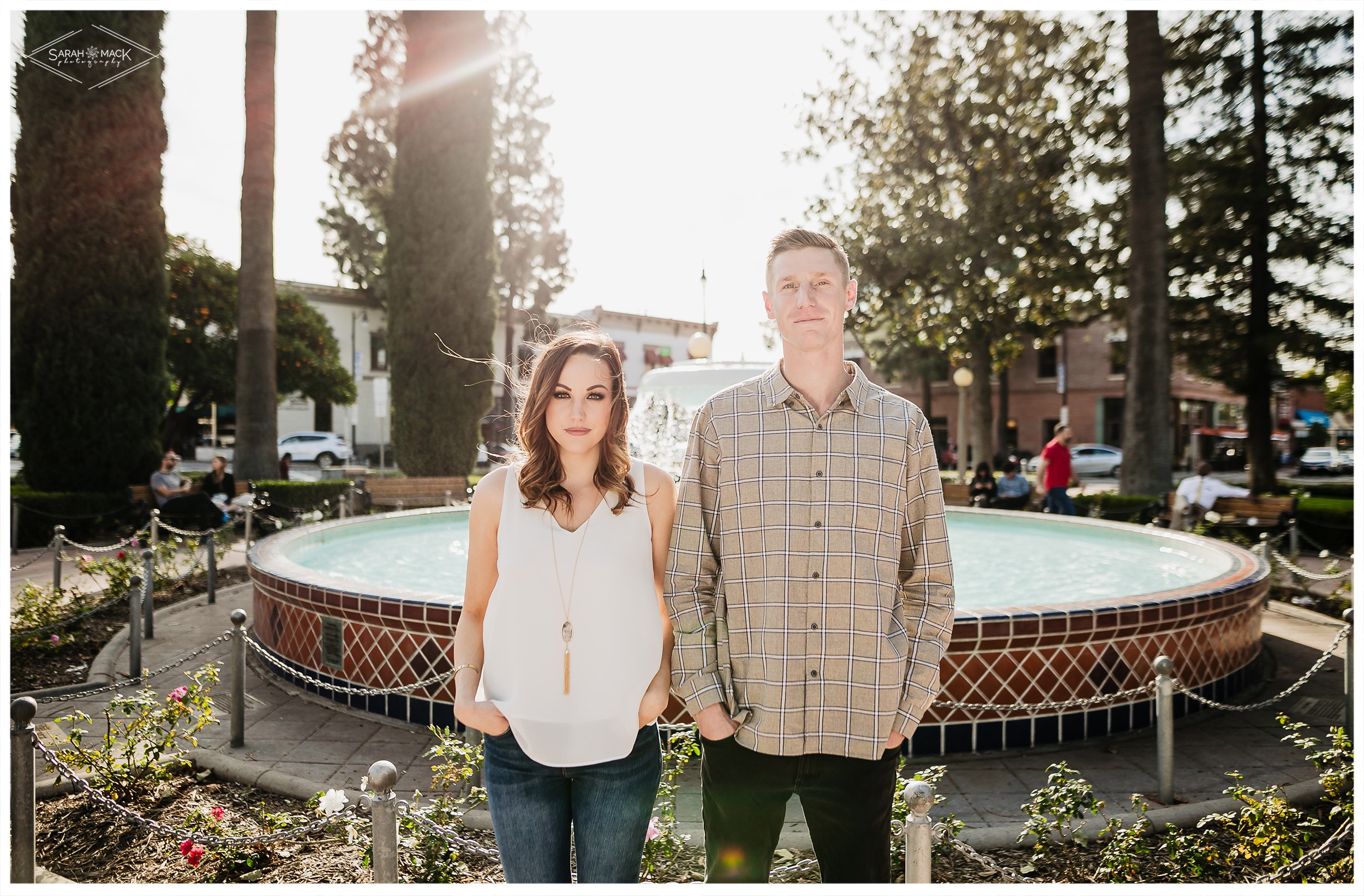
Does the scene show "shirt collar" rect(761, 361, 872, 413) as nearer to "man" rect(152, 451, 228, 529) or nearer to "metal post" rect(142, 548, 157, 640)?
"metal post" rect(142, 548, 157, 640)

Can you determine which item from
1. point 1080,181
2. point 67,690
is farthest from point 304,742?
point 1080,181

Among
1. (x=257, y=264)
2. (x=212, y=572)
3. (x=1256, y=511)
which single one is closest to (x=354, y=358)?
(x=257, y=264)

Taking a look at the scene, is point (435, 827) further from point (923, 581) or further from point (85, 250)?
point (85, 250)

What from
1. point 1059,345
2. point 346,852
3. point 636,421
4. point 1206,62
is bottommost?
point 346,852

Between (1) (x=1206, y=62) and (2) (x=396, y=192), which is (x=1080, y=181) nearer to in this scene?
(1) (x=1206, y=62)

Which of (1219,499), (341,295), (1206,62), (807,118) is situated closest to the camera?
(1219,499)

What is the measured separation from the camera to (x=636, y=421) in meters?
11.4

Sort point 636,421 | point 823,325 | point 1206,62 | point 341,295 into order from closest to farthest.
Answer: point 823,325 → point 636,421 → point 1206,62 → point 341,295

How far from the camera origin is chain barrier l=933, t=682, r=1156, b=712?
405 centimetres

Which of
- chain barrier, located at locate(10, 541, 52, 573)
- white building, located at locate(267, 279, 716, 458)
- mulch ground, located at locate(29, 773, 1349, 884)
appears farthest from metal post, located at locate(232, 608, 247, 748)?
white building, located at locate(267, 279, 716, 458)

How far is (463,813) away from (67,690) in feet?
12.4

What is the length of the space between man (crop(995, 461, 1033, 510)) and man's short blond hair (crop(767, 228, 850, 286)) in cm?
1322

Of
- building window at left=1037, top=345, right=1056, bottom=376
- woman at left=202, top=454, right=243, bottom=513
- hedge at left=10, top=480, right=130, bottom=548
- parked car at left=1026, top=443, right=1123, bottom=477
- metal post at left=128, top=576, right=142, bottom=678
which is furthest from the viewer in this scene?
building window at left=1037, top=345, right=1056, bottom=376

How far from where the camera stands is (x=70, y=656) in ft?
21.5
